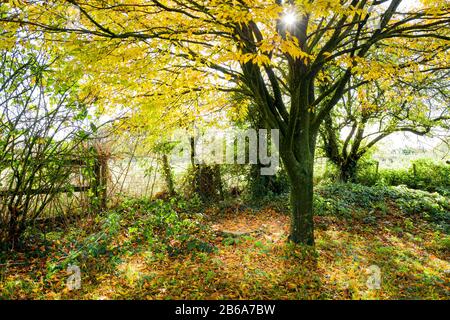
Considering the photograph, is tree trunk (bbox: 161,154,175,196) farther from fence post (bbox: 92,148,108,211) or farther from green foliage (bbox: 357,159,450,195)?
green foliage (bbox: 357,159,450,195)

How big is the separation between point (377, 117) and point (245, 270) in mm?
9808

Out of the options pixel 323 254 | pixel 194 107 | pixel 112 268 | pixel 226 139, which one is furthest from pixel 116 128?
pixel 323 254

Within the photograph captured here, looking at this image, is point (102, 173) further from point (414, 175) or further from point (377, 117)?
point (414, 175)

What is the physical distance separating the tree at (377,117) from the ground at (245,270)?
5919 mm

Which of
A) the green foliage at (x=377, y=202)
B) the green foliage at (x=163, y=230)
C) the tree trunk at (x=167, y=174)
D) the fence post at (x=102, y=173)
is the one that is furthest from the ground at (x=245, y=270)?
the tree trunk at (x=167, y=174)

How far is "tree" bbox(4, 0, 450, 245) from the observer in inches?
142

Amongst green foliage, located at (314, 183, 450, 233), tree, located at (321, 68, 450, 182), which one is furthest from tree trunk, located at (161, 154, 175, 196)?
tree, located at (321, 68, 450, 182)

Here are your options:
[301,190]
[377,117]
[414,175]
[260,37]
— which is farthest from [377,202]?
[260,37]

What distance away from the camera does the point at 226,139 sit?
1002cm

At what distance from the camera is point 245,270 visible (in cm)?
460

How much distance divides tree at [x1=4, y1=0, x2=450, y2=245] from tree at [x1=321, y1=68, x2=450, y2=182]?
397 cm

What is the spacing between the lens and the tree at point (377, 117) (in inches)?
402

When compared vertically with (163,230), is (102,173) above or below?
above
